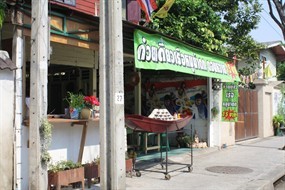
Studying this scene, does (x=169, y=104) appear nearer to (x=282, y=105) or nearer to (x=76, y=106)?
(x=76, y=106)

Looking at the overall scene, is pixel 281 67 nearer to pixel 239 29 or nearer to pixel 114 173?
pixel 239 29

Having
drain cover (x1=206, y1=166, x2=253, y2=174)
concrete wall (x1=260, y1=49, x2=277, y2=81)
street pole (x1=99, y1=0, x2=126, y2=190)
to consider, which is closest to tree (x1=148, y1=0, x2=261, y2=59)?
drain cover (x1=206, y1=166, x2=253, y2=174)

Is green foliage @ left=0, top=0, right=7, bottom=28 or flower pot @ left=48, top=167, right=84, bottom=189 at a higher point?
green foliage @ left=0, top=0, right=7, bottom=28

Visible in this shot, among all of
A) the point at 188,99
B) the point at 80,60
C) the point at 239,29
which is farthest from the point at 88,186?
the point at 239,29

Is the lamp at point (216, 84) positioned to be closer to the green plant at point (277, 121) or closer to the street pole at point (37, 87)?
the green plant at point (277, 121)

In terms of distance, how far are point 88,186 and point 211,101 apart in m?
7.43

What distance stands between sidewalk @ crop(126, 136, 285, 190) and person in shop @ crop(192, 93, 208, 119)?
1.30m

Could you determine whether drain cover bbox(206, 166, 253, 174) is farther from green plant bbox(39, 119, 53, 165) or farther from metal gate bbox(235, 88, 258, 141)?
metal gate bbox(235, 88, 258, 141)

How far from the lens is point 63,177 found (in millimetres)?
6855

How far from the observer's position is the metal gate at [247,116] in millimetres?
17078

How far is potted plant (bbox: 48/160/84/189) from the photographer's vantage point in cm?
677

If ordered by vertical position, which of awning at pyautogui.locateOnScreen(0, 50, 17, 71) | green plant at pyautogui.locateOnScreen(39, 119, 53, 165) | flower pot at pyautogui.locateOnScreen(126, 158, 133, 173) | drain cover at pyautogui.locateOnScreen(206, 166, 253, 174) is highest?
awning at pyautogui.locateOnScreen(0, 50, 17, 71)

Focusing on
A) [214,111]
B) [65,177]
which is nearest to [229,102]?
[214,111]

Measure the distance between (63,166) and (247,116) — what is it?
41.7ft
